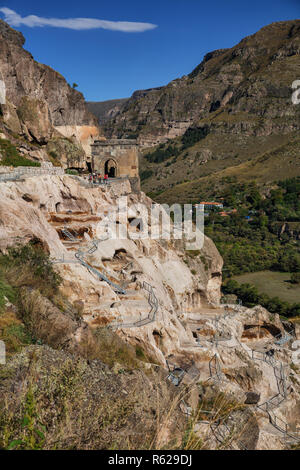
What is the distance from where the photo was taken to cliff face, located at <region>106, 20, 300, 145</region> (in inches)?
4370

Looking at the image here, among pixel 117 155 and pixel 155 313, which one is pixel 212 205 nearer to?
pixel 117 155

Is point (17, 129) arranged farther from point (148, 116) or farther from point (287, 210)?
point (148, 116)

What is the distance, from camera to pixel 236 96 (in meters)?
126

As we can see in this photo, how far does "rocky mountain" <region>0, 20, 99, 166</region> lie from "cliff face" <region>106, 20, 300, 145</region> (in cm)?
8722

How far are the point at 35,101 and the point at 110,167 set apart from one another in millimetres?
6414

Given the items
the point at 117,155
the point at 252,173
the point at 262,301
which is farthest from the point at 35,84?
the point at 252,173

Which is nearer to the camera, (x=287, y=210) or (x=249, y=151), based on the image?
(x=287, y=210)

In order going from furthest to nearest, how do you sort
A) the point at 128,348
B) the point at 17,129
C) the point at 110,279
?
the point at 17,129
the point at 110,279
the point at 128,348

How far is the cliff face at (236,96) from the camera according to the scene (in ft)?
364

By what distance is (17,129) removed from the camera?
22.9 m

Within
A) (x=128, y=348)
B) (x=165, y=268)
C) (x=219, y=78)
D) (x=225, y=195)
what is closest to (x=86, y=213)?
(x=165, y=268)

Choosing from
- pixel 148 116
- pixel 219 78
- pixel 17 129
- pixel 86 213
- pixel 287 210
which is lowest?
pixel 287 210

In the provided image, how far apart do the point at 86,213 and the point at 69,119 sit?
19.2 meters

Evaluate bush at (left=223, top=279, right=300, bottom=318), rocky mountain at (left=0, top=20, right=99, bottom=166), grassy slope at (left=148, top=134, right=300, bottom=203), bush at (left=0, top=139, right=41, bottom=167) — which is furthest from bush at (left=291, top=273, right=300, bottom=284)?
bush at (left=0, top=139, right=41, bottom=167)
